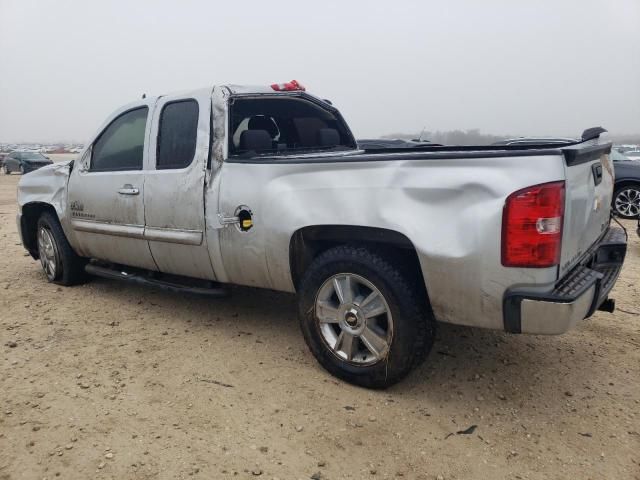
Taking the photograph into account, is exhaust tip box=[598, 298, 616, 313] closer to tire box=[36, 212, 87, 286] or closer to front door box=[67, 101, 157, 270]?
front door box=[67, 101, 157, 270]

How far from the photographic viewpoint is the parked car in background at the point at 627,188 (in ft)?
32.3

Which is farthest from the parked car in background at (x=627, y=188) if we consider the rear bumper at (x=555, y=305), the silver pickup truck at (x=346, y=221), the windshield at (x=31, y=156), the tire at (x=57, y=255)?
the windshield at (x=31, y=156)

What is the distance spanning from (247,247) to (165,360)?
0.93m

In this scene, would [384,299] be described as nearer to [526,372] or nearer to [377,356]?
[377,356]

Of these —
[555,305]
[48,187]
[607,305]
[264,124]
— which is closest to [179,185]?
[264,124]

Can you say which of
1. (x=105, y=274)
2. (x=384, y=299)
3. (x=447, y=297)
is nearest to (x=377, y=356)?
(x=384, y=299)

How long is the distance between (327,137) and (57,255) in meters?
2.80

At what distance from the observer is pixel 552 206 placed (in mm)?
2322

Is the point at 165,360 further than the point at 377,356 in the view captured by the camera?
Yes

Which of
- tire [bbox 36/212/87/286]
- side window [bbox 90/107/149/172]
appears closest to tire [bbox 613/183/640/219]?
side window [bbox 90/107/149/172]

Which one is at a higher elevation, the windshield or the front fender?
the windshield

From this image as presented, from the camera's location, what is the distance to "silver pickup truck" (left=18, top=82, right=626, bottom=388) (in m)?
2.38

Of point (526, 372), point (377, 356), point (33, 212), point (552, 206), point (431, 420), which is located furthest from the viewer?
point (33, 212)

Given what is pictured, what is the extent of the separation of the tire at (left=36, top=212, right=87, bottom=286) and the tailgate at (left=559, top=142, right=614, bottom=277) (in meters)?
4.28
